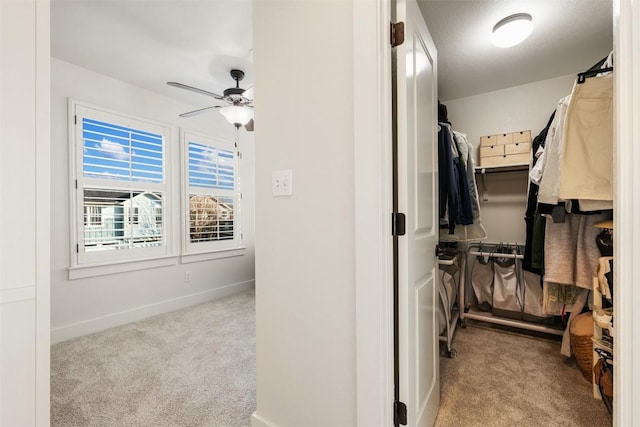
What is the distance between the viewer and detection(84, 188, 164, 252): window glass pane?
2.86 metres

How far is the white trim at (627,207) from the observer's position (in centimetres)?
75

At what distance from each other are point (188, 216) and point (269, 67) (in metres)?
2.71

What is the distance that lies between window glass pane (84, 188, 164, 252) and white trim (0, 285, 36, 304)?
2319mm

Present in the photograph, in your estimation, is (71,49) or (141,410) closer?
(141,410)

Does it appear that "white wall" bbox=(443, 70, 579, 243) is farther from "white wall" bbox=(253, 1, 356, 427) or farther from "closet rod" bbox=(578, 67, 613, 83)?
"white wall" bbox=(253, 1, 356, 427)

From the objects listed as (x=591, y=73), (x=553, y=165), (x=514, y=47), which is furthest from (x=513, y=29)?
(x=553, y=165)

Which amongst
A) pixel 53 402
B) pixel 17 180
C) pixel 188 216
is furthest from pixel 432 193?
pixel 188 216

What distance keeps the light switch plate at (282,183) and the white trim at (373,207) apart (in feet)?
1.15

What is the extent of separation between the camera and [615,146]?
0.80 m

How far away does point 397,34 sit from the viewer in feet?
3.78

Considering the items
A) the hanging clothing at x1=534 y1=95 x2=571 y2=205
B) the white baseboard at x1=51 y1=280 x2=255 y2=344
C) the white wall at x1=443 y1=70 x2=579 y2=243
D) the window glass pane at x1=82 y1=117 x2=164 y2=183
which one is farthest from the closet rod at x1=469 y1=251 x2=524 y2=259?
the window glass pane at x1=82 y1=117 x2=164 y2=183

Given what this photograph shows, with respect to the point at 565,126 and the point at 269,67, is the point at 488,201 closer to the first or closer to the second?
the point at 565,126

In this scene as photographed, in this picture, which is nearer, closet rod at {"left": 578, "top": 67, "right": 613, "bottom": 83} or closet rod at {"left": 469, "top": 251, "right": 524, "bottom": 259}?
closet rod at {"left": 578, "top": 67, "right": 613, "bottom": 83}

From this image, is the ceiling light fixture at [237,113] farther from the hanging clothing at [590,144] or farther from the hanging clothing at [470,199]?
the hanging clothing at [590,144]
